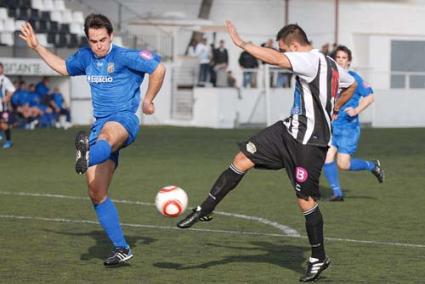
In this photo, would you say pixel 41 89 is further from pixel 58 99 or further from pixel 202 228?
pixel 202 228

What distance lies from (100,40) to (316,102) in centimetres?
192

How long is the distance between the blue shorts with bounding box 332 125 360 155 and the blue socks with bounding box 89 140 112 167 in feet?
21.1

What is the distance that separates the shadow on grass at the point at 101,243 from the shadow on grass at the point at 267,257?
699 mm

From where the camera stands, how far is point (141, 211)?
13.6 metres

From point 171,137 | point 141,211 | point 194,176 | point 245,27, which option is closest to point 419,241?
point 141,211

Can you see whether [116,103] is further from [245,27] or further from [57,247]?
[245,27]

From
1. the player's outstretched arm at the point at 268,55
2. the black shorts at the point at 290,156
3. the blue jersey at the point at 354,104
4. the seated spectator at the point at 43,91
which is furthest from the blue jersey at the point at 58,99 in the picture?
the player's outstretched arm at the point at 268,55

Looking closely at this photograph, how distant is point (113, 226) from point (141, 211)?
4174 mm

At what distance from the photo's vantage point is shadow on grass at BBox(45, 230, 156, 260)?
33.0 feet

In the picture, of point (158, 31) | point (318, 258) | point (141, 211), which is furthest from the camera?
point (158, 31)

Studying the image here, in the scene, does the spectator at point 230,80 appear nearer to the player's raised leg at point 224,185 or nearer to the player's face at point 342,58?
the player's face at point 342,58

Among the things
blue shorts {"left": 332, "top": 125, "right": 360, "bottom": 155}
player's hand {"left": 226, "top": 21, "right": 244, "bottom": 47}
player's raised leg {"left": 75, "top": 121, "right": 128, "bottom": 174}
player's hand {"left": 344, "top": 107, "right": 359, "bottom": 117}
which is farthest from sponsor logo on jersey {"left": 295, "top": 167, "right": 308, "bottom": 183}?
blue shorts {"left": 332, "top": 125, "right": 360, "bottom": 155}

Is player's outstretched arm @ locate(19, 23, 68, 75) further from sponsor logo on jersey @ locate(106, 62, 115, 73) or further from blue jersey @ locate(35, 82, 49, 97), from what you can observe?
blue jersey @ locate(35, 82, 49, 97)

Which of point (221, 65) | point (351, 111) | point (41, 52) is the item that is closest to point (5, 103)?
point (351, 111)
